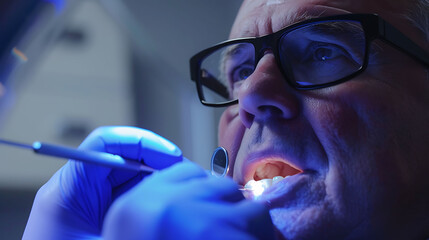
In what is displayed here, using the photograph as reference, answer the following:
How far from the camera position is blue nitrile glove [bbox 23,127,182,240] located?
0.87 metres

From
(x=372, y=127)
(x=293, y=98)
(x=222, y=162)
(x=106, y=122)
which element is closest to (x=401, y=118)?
(x=372, y=127)

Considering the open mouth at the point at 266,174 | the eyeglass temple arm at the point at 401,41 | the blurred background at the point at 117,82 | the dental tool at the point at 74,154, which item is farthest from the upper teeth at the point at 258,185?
the blurred background at the point at 117,82

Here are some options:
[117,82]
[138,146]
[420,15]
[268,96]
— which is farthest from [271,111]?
[117,82]

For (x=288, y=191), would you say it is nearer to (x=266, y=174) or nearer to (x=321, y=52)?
(x=266, y=174)

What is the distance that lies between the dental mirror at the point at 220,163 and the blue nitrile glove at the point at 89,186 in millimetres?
104

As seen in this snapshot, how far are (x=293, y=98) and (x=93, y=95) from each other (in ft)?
5.55

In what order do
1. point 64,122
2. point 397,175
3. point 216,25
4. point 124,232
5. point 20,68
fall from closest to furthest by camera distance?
1. point 124,232
2. point 397,175
3. point 20,68
4. point 216,25
5. point 64,122

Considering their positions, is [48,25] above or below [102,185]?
above

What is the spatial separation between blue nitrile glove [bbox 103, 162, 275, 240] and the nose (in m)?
0.25

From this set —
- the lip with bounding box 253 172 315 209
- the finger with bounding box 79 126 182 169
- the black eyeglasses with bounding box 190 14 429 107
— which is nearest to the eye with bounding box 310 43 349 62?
the black eyeglasses with bounding box 190 14 429 107

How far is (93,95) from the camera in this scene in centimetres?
229

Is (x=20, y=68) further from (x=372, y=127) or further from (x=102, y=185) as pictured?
(x=372, y=127)

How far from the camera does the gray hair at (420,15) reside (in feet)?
2.94

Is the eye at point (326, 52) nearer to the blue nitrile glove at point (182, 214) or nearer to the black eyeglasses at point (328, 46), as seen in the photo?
the black eyeglasses at point (328, 46)
